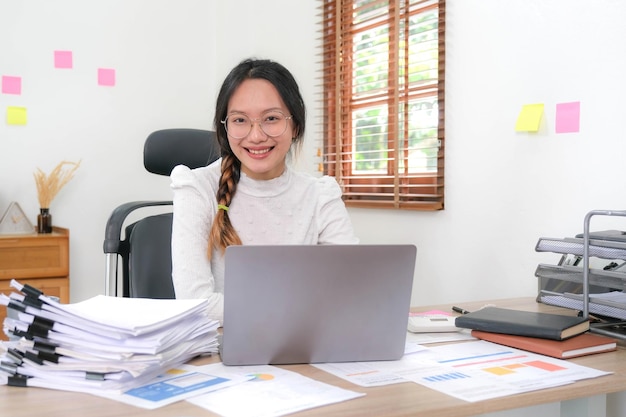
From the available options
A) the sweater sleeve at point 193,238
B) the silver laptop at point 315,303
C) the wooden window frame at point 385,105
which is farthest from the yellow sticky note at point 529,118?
the silver laptop at point 315,303

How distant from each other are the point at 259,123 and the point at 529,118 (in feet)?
2.95

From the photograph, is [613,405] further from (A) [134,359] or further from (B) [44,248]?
(B) [44,248]

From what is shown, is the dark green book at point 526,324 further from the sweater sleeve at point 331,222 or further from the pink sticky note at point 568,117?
the pink sticky note at point 568,117

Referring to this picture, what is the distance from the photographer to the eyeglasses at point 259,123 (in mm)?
1728

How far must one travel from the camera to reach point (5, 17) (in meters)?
3.37

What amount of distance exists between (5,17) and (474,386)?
3174 mm

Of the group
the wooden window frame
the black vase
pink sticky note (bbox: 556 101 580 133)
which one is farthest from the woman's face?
the black vase

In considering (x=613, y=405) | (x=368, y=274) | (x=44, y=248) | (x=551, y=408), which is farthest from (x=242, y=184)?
(x=44, y=248)

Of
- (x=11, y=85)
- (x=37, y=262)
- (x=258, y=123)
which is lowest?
(x=37, y=262)

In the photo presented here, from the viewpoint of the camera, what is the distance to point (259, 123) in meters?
1.73

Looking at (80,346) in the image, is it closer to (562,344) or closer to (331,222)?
(562,344)

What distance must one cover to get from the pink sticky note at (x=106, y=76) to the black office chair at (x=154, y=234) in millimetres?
1636

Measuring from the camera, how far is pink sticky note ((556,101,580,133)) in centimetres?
197

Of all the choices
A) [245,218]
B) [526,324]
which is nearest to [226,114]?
[245,218]
